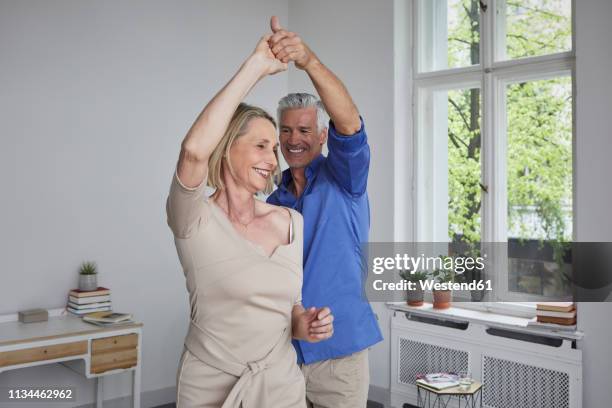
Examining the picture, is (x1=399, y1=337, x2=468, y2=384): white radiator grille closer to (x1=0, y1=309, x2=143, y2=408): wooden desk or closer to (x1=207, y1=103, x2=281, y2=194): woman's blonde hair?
(x1=0, y1=309, x2=143, y2=408): wooden desk

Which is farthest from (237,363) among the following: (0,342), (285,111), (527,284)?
(527,284)

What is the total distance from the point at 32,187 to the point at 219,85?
166 centimetres

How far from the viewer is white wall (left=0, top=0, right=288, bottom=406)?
3.68 metres

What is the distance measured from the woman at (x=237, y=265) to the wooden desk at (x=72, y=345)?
6.80 feet

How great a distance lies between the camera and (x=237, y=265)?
1.40 m

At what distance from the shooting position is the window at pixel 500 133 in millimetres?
3846

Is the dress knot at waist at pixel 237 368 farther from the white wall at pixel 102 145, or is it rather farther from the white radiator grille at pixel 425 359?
the white radiator grille at pixel 425 359

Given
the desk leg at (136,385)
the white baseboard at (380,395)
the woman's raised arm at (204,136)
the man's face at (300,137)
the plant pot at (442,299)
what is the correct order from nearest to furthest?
the woman's raised arm at (204,136) < the man's face at (300,137) < the desk leg at (136,385) < the plant pot at (442,299) < the white baseboard at (380,395)

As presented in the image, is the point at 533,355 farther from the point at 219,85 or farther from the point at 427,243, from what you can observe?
the point at 219,85

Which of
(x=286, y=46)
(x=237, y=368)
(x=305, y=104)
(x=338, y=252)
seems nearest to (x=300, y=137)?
(x=305, y=104)

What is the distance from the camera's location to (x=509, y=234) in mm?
4074

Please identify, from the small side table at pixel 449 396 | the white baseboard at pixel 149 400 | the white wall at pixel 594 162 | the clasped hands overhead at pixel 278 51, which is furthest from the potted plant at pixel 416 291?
the clasped hands overhead at pixel 278 51

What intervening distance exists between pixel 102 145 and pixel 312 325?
297 centimetres

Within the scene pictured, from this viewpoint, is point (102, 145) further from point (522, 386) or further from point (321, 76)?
point (522, 386)
